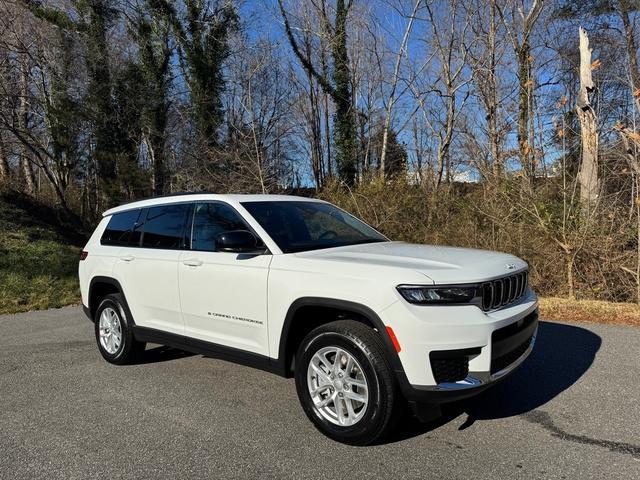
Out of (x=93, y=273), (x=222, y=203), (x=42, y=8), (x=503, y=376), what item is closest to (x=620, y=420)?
(x=503, y=376)

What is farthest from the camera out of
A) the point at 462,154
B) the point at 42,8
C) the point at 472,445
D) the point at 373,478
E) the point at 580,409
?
the point at 42,8

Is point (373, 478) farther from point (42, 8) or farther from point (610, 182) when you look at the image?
point (42, 8)

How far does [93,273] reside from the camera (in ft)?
20.0

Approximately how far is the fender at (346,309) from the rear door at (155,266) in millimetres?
1382

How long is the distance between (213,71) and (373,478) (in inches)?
924

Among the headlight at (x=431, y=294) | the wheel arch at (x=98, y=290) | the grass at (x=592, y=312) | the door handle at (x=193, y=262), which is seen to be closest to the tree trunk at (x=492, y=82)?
the grass at (x=592, y=312)

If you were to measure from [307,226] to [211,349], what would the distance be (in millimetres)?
1418

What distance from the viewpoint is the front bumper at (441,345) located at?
10.9 ft

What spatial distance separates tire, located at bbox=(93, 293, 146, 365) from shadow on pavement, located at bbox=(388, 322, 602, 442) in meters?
3.21

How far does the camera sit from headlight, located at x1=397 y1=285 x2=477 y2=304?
340 centimetres

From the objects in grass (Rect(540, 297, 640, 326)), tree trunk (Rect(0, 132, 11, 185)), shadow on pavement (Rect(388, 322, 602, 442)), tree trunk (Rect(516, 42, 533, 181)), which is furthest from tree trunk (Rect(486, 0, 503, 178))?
tree trunk (Rect(0, 132, 11, 185))

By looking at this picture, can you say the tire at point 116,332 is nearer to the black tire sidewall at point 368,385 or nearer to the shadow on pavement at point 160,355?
the shadow on pavement at point 160,355

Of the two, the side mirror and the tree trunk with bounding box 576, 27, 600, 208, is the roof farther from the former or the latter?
the tree trunk with bounding box 576, 27, 600, 208

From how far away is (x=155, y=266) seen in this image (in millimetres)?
5184
